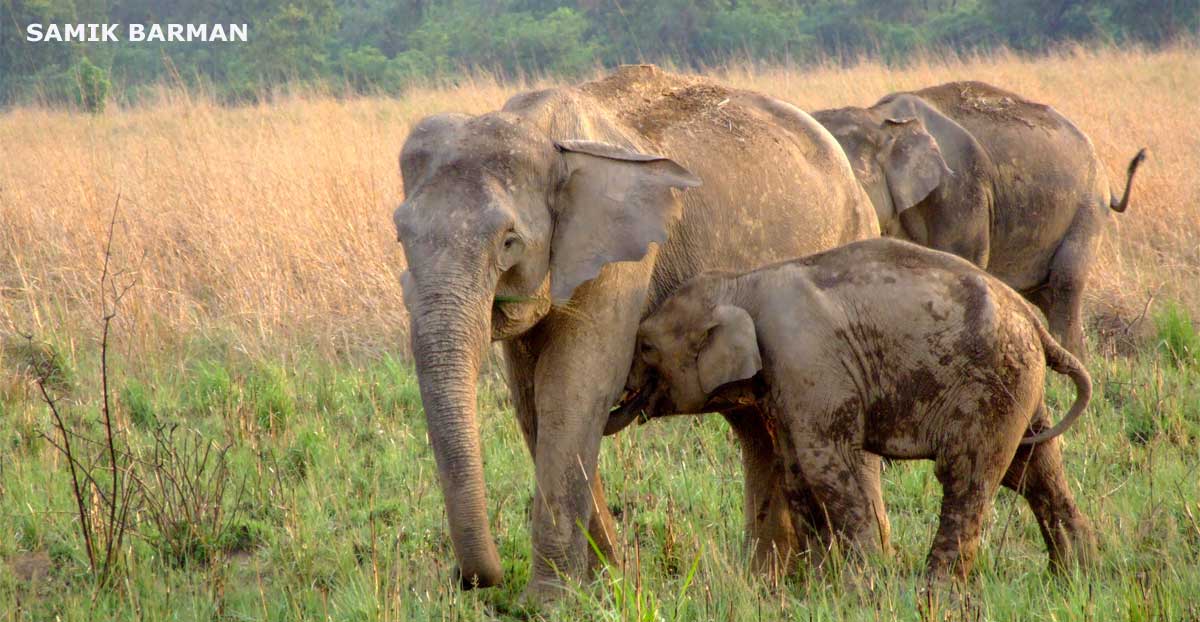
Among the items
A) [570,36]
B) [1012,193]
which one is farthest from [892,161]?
[570,36]

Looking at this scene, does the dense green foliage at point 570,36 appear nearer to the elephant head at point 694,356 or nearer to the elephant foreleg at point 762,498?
the elephant foreleg at point 762,498

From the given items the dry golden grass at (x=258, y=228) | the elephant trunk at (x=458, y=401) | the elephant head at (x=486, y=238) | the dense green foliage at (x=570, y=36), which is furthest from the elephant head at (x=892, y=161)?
the dense green foliage at (x=570, y=36)

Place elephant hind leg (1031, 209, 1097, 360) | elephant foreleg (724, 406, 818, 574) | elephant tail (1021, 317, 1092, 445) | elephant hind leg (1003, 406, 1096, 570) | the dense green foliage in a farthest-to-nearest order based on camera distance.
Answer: the dense green foliage, elephant hind leg (1031, 209, 1097, 360), elephant foreleg (724, 406, 818, 574), elephant hind leg (1003, 406, 1096, 570), elephant tail (1021, 317, 1092, 445)

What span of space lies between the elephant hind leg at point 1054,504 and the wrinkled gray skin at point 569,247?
873 mm

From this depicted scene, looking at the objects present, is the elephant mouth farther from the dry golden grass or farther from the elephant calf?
the dry golden grass

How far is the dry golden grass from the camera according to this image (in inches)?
328

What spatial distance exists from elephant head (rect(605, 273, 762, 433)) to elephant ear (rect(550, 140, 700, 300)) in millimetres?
356

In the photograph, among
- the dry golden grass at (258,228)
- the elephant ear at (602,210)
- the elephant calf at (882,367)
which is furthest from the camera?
the dry golden grass at (258,228)

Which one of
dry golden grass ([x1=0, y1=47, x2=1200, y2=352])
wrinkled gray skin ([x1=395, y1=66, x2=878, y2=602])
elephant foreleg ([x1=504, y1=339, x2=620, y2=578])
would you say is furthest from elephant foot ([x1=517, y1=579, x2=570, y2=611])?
dry golden grass ([x1=0, y1=47, x2=1200, y2=352])

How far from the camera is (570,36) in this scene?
2736 cm

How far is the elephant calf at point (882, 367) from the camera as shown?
439 cm

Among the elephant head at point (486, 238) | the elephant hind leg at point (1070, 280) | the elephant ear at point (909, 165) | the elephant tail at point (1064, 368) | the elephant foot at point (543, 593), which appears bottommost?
the elephant hind leg at point (1070, 280)

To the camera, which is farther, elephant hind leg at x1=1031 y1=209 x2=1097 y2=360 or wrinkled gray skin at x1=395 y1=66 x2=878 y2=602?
elephant hind leg at x1=1031 y1=209 x2=1097 y2=360

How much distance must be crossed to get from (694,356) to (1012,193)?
4261mm
